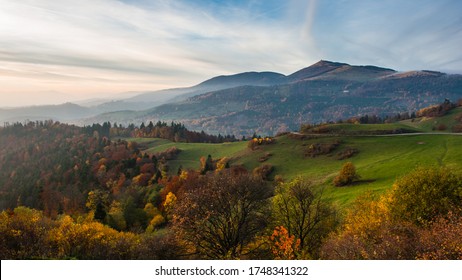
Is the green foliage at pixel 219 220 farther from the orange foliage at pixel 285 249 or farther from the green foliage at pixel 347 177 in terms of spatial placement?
the green foliage at pixel 347 177

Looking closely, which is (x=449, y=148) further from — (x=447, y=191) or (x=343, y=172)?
(x=447, y=191)

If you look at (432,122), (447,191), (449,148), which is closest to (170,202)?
(447,191)

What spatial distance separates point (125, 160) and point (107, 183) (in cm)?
3183

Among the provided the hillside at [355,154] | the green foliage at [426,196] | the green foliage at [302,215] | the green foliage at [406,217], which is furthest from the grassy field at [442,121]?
the green foliage at [302,215]

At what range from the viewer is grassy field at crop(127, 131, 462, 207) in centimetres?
7956

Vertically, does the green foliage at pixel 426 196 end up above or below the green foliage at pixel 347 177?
above

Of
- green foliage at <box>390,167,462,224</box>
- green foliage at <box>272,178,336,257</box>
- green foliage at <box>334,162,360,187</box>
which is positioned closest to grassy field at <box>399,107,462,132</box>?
green foliage at <box>334,162,360,187</box>

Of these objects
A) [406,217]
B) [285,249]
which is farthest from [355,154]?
[285,249]

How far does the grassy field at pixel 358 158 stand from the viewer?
79562mm

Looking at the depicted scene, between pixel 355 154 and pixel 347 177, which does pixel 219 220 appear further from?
pixel 355 154

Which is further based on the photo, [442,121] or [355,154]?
[442,121]

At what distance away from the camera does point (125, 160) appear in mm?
196750

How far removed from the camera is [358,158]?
123 m
